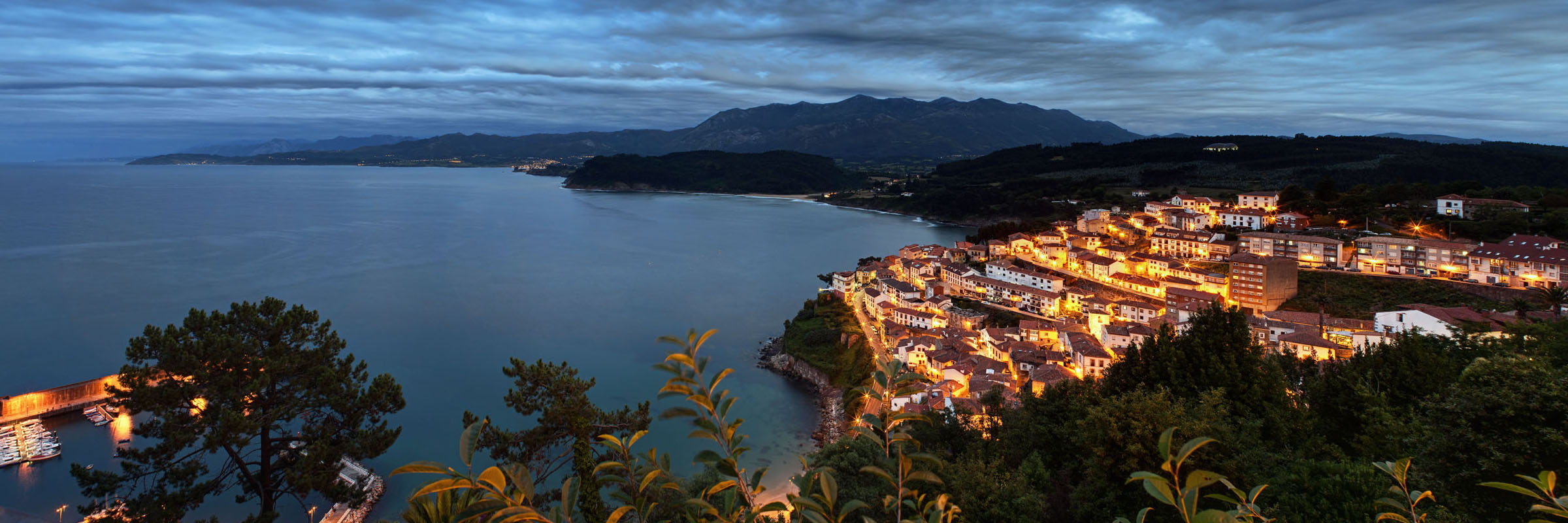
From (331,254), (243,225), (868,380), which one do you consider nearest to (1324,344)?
(868,380)

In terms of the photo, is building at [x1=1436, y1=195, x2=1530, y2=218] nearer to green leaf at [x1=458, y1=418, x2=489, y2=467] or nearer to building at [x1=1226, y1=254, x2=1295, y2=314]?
building at [x1=1226, y1=254, x2=1295, y2=314]

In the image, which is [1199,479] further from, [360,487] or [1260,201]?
[1260,201]

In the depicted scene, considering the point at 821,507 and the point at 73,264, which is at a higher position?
the point at 821,507

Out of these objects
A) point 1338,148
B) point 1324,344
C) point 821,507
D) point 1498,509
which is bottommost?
point 1324,344

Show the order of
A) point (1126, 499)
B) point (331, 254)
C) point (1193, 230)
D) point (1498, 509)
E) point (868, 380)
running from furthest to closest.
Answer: point (331, 254)
point (1193, 230)
point (868, 380)
point (1126, 499)
point (1498, 509)

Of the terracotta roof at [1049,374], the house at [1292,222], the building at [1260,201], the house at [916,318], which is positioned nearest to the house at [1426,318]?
the terracotta roof at [1049,374]

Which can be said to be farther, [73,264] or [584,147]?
[584,147]

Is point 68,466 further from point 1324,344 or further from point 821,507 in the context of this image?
point 1324,344
